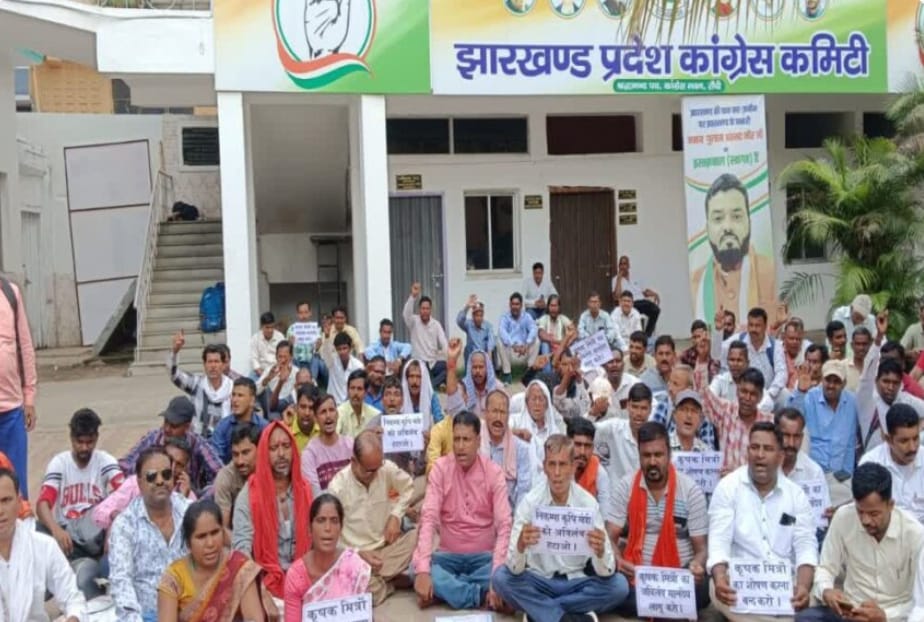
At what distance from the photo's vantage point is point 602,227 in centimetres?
1462

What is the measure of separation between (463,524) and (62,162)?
13792mm

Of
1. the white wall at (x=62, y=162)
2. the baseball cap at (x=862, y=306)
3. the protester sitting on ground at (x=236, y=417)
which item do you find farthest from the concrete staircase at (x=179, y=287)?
the baseball cap at (x=862, y=306)

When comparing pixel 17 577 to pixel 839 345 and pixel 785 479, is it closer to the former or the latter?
pixel 785 479

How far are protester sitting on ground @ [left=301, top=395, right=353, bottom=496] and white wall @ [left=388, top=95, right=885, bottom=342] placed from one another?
Result: 7.55 m

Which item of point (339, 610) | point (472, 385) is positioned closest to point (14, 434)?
point (339, 610)

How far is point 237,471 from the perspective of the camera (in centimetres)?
579

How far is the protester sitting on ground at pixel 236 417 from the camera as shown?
6863 mm

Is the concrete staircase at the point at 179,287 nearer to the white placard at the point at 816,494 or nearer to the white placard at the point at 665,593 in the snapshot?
the white placard at the point at 665,593

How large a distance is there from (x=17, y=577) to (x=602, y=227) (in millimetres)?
11390

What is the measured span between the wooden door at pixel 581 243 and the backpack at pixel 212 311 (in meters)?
4.81

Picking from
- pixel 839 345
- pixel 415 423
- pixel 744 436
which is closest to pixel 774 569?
pixel 744 436

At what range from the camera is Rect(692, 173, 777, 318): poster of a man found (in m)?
12.1

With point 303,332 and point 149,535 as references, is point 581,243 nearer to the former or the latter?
point 303,332

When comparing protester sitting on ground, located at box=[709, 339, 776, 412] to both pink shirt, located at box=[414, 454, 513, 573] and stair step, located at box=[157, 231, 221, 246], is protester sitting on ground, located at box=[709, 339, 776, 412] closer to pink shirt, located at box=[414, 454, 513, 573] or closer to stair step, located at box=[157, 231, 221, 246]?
pink shirt, located at box=[414, 454, 513, 573]
